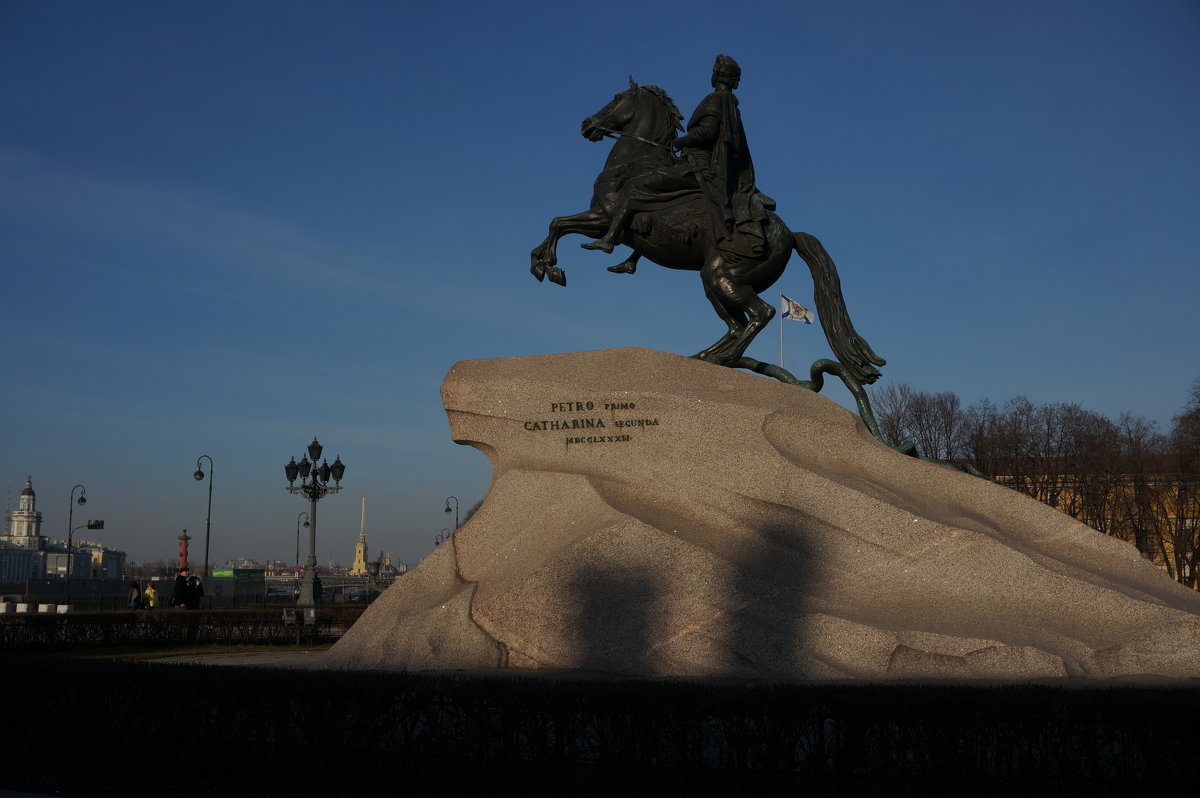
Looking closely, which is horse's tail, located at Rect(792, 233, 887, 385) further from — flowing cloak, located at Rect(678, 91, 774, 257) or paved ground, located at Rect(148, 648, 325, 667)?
paved ground, located at Rect(148, 648, 325, 667)

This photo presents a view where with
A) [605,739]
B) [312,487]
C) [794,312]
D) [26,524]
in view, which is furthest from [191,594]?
[26,524]

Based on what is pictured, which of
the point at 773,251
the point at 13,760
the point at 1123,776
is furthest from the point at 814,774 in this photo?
the point at 773,251

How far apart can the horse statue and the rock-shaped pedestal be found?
138 cm

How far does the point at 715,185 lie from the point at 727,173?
0.30 m

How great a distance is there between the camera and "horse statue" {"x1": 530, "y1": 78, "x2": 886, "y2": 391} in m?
12.4

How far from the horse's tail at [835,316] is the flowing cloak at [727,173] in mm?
833

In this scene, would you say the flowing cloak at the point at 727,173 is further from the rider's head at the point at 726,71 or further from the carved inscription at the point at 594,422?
the carved inscription at the point at 594,422

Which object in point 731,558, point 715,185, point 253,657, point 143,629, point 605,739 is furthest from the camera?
point 143,629

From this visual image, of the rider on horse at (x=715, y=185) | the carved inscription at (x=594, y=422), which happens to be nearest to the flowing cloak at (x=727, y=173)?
the rider on horse at (x=715, y=185)

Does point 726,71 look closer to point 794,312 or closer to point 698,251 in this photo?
point 698,251

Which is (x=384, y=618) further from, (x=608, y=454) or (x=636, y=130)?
(x=636, y=130)

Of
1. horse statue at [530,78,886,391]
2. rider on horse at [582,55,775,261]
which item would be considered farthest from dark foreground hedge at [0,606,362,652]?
rider on horse at [582,55,775,261]

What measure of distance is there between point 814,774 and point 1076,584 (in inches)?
189

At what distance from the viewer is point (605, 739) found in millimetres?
5727
